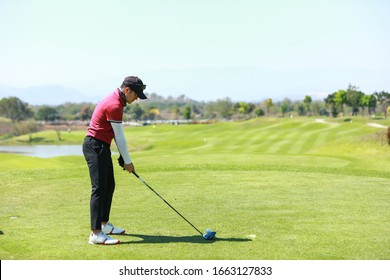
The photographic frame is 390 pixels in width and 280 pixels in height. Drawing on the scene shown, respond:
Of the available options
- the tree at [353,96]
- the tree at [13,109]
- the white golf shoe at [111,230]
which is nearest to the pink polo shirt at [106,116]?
the white golf shoe at [111,230]

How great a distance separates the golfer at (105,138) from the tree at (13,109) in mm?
146851

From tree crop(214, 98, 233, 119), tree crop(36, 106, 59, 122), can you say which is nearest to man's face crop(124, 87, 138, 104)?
tree crop(36, 106, 59, 122)

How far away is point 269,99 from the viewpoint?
→ 15138 cm

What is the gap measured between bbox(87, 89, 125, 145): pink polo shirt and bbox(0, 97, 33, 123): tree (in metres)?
147

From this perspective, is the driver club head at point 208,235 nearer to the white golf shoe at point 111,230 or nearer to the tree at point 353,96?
the white golf shoe at point 111,230

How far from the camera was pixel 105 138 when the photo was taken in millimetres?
7906

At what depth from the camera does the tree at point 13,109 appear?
147m

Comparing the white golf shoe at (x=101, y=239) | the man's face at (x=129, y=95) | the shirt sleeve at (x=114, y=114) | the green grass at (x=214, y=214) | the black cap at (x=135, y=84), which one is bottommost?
the green grass at (x=214, y=214)

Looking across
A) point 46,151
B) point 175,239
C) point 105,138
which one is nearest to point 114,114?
point 105,138

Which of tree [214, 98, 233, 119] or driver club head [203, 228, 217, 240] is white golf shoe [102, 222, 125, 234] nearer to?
driver club head [203, 228, 217, 240]

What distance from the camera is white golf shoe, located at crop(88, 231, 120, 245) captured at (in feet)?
23.9

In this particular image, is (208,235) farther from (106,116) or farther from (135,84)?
(135,84)

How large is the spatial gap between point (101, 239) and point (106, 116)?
5.94 feet

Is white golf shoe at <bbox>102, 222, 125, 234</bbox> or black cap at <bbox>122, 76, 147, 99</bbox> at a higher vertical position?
black cap at <bbox>122, 76, 147, 99</bbox>
